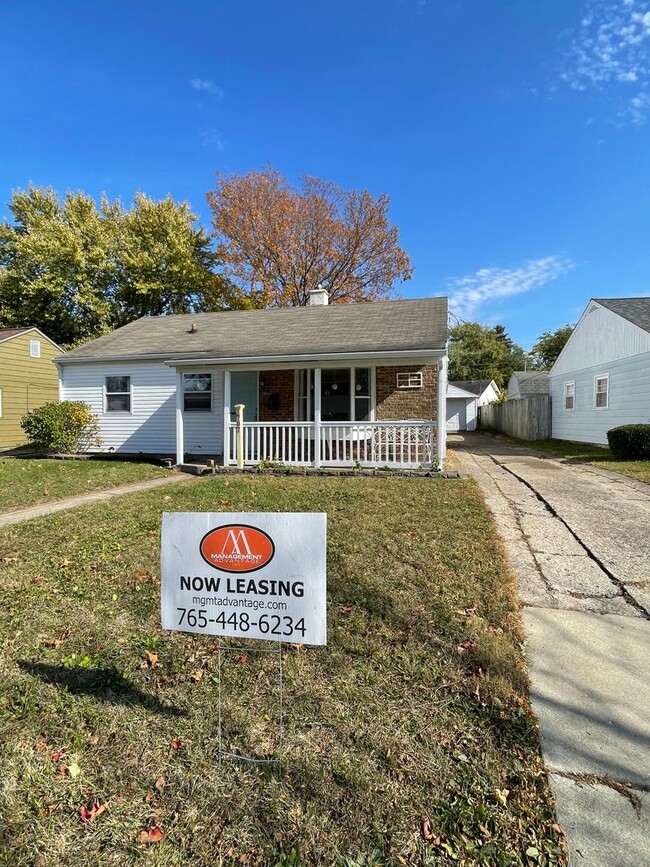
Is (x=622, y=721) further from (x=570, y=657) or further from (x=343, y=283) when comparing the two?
(x=343, y=283)

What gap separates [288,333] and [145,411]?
15.7 feet

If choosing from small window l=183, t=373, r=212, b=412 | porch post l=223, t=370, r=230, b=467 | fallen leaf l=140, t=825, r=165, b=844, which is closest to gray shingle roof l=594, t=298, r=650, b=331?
porch post l=223, t=370, r=230, b=467

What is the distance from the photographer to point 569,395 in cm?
1858

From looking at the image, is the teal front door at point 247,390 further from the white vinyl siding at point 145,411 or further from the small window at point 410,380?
the small window at point 410,380

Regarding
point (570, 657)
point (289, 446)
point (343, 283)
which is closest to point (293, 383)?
point (289, 446)

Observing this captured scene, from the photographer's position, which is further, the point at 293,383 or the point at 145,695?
the point at 293,383

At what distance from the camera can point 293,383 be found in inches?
486

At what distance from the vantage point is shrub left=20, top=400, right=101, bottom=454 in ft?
39.9

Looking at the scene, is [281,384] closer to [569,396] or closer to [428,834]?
[428,834]

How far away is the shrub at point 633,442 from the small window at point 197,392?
10.7 metres

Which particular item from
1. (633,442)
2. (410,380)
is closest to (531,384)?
(633,442)

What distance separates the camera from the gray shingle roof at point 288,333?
10164mm

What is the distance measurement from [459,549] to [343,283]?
79.9 feet

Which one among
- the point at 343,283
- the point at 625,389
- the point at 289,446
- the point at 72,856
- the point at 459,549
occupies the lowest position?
the point at 72,856
